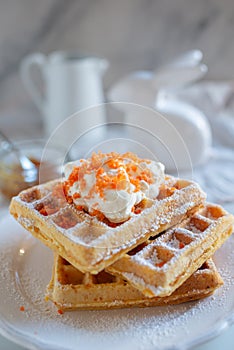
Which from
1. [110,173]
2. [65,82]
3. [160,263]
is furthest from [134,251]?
[65,82]

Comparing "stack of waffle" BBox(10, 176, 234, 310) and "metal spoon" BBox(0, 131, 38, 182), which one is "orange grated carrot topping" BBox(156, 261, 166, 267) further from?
"metal spoon" BBox(0, 131, 38, 182)

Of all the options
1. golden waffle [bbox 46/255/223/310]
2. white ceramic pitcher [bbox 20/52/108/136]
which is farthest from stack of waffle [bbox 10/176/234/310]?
white ceramic pitcher [bbox 20/52/108/136]

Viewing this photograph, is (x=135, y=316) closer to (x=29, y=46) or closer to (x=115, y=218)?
(x=115, y=218)

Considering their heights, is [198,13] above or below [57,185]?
above

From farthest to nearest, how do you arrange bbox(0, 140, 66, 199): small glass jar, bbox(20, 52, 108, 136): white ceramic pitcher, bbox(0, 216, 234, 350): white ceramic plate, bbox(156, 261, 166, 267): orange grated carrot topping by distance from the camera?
bbox(20, 52, 108, 136): white ceramic pitcher
bbox(0, 140, 66, 199): small glass jar
bbox(156, 261, 166, 267): orange grated carrot topping
bbox(0, 216, 234, 350): white ceramic plate

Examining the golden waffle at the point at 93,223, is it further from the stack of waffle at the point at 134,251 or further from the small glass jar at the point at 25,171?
the small glass jar at the point at 25,171

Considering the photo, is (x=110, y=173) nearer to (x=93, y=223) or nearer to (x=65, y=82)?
(x=93, y=223)

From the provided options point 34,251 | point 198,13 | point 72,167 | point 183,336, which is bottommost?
point 34,251

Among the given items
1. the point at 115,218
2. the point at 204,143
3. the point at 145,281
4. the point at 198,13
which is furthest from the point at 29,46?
the point at 145,281
